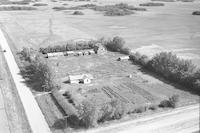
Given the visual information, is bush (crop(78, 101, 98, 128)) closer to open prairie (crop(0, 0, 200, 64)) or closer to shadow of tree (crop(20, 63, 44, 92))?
shadow of tree (crop(20, 63, 44, 92))

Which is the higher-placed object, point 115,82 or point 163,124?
point 115,82

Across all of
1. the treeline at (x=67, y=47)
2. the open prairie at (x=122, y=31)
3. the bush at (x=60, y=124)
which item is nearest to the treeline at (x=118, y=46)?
the treeline at (x=67, y=47)

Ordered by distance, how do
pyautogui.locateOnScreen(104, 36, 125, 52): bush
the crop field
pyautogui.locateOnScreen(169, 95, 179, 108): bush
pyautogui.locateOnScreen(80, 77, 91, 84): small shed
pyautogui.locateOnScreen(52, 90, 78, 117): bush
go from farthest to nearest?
pyautogui.locateOnScreen(104, 36, 125, 52): bush
pyautogui.locateOnScreen(80, 77, 91, 84): small shed
the crop field
pyautogui.locateOnScreen(169, 95, 179, 108): bush
pyautogui.locateOnScreen(52, 90, 78, 117): bush

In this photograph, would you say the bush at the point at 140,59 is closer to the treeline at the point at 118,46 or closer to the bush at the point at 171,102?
the treeline at the point at 118,46

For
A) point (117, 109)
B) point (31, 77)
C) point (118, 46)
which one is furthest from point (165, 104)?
point (118, 46)

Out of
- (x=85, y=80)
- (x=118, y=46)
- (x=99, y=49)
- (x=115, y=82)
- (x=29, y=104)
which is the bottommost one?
(x=29, y=104)

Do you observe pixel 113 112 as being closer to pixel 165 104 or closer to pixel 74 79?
pixel 165 104

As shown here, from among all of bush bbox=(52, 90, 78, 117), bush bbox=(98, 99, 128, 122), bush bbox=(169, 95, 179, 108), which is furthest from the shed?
bush bbox=(169, 95, 179, 108)
